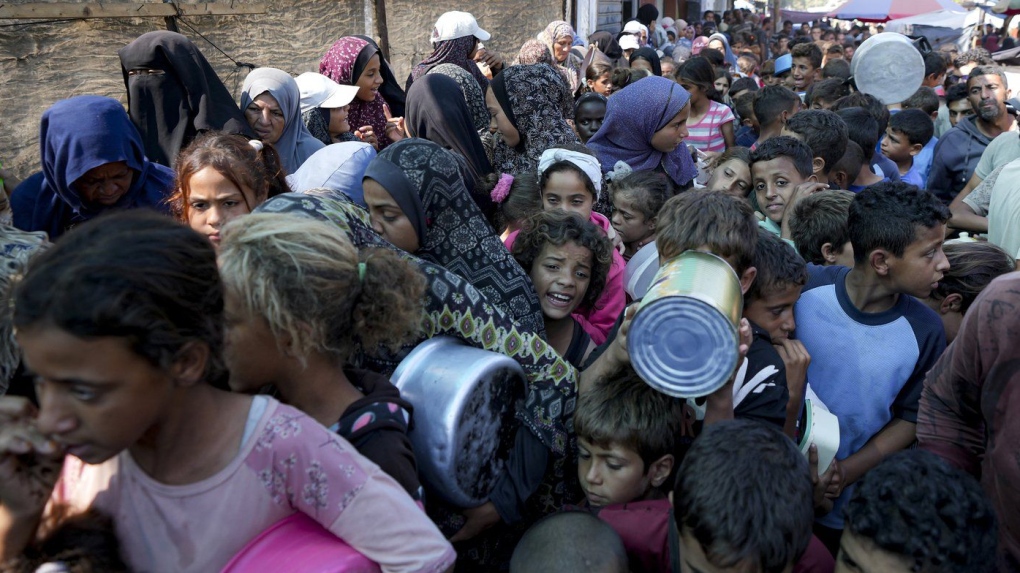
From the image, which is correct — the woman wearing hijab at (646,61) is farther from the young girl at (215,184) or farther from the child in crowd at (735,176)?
the young girl at (215,184)

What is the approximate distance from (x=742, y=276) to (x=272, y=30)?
539 cm

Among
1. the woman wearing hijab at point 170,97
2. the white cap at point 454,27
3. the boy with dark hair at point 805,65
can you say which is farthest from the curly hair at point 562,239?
the boy with dark hair at point 805,65

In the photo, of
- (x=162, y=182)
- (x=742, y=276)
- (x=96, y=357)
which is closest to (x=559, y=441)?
(x=742, y=276)

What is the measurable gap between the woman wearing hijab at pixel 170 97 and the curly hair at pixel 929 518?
3.37 m

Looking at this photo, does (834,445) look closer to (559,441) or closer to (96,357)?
(559,441)

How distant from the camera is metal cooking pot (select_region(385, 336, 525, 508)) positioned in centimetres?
178

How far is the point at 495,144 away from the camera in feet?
15.2

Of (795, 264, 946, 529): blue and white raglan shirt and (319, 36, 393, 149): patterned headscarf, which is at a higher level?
(319, 36, 393, 149): patterned headscarf

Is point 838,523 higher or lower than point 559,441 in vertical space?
lower

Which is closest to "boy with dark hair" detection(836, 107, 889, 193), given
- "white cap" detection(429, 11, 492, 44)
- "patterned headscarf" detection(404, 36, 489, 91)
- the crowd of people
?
the crowd of people

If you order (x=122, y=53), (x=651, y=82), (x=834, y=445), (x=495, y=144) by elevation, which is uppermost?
(x=122, y=53)

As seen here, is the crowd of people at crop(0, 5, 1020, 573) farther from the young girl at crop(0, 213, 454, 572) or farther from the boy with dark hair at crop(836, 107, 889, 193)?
the boy with dark hair at crop(836, 107, 889, 193)

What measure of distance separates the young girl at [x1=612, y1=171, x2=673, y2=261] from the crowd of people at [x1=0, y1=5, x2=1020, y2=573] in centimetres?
2

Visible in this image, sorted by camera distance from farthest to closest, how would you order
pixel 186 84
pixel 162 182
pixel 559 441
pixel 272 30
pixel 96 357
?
1. pixel 272 30
2. pixel 186 84
3. pixel 162 182
4. pixel 559 441
5. pixel 96 357
